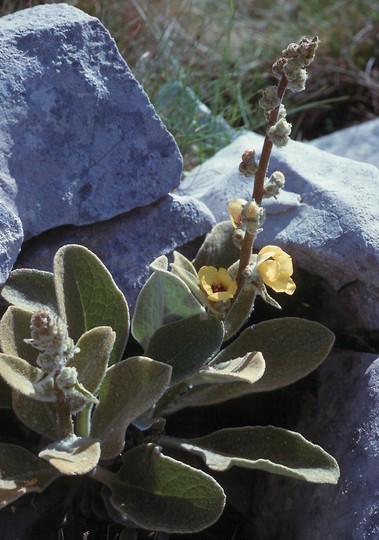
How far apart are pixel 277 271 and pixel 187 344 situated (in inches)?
12.3

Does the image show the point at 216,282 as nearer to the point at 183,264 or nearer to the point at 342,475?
the point at 183,264

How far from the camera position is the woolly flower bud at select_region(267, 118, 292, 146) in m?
1.77

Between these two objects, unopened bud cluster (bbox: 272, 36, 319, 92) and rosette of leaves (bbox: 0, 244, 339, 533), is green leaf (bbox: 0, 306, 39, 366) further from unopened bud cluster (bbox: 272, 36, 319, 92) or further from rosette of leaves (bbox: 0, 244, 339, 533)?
unopened bud cluster (bbox: 272, 36, 319, 92)

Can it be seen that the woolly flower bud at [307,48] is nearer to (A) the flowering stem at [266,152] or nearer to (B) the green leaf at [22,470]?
(A) the flowering stem at [266,152]

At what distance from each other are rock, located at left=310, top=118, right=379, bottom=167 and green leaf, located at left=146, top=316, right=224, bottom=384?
1.94 m

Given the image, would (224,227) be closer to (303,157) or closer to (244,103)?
(303,157)

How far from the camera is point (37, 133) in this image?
7.13ft

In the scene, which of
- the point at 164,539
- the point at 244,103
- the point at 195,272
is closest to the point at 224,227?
the point at 195,272

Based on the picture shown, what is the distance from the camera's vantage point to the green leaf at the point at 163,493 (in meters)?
1.84

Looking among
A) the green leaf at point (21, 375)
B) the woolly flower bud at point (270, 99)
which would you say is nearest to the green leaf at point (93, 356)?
the green leaf at point (21, 375)

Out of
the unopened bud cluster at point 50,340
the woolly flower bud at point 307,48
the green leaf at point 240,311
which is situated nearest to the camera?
the unopened bud cluster at point 50,340

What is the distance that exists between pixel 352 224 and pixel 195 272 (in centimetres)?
45

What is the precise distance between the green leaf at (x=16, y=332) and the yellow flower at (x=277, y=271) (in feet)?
1.83

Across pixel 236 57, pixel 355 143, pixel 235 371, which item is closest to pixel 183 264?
pixel 235 371
